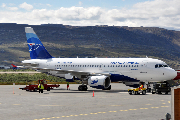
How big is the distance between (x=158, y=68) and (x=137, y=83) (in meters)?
3.96

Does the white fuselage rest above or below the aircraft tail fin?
below

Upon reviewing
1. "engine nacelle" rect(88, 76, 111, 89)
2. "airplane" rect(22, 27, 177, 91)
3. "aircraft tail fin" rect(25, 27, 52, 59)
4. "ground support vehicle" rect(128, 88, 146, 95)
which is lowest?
"ground support vehicle" rect(128, 88, 146, 95)

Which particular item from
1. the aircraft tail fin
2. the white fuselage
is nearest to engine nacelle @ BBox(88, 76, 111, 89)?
the white fuselage

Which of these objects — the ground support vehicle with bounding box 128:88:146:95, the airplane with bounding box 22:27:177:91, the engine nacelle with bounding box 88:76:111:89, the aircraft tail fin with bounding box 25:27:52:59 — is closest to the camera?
the ground support vehicle with bounding box 128:88:146:95

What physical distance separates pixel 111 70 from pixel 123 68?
202cm

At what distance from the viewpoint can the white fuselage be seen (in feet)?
145

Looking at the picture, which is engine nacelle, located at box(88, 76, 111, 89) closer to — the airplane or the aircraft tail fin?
the airplane

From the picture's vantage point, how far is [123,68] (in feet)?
150

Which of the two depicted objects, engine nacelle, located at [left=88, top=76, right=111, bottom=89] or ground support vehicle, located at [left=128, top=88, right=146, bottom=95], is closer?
ground support vehicle, located at [left=128, top=88, right=146, bottom=95]

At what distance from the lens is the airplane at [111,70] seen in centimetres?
4419

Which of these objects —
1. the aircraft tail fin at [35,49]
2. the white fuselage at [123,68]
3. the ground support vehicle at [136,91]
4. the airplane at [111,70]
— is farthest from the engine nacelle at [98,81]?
the aircraft tail fin at [35,49]

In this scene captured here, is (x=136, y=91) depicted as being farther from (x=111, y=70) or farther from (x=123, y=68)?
(x=111, y=70)

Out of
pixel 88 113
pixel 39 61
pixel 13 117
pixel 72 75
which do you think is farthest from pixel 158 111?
pixel 39 61

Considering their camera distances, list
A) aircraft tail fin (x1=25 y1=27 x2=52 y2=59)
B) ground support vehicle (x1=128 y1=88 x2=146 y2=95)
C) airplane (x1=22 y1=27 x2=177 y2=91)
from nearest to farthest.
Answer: ground support vehicle (x1=128 y1=88 x2=146 y2=95)
airplane (x1=22 y1=27 x2=177 y2=91)
aircraft tail fin (x1=25 y1=27 x2=52 y2=59)
